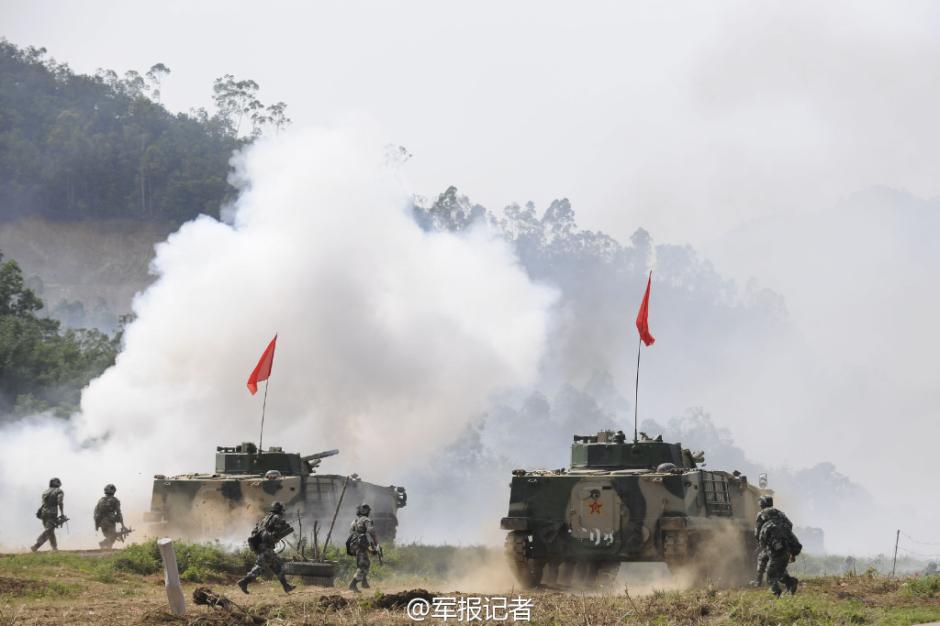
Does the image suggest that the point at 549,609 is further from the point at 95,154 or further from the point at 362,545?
the point at 95,154

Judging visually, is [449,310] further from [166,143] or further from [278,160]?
[166,143]

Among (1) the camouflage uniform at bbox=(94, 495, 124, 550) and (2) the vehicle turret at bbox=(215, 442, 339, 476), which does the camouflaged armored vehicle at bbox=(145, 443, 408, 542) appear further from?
(1) the camouflage uniform at bbox=(94, 495, 124, 550)

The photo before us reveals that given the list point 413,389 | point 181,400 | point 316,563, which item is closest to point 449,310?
point 413,389

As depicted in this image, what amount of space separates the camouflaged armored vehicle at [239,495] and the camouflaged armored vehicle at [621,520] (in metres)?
6.87

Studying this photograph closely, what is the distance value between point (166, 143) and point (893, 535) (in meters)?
57.5

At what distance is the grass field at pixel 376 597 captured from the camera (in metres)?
16.8

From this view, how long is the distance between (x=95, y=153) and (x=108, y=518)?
78.2m

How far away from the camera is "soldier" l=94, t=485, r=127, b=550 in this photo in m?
31.5

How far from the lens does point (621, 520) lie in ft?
81.1

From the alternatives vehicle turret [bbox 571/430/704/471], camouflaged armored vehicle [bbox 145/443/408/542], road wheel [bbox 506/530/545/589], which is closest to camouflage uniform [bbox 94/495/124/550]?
camouflaged armored vehicle [bbox 145/443/408/542]

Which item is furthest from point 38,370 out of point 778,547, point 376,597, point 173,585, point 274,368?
point 173,585

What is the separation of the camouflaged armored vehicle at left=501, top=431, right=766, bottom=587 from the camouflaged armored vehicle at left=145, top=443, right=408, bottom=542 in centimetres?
687

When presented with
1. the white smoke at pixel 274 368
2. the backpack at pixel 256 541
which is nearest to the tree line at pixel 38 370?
the white smoke at pixel 274 368

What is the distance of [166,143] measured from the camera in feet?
352
